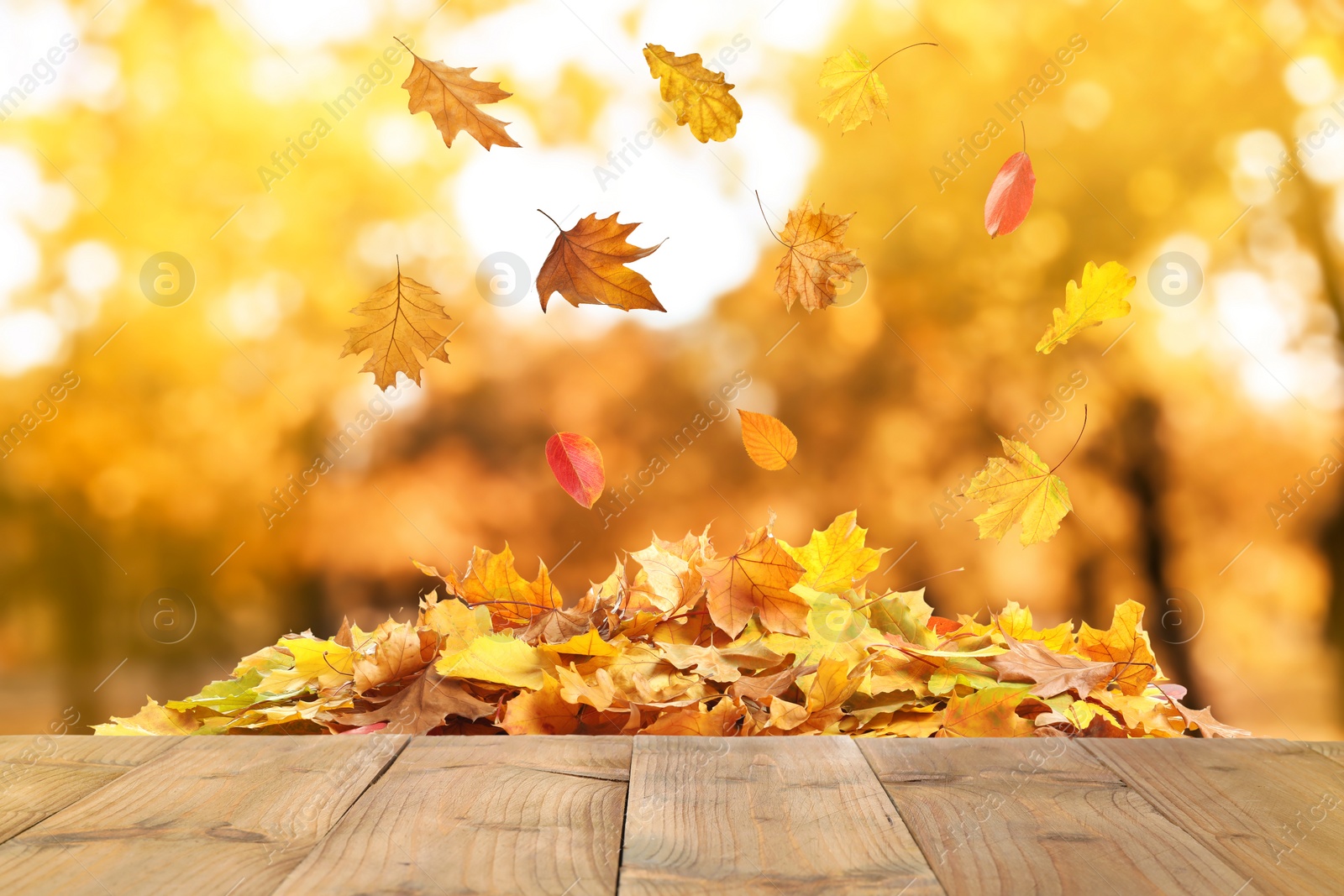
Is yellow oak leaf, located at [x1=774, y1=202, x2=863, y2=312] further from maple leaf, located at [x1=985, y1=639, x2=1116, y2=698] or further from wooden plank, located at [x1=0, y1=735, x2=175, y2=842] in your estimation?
wooden plank, located at [x1=0, y1=735, x2=175, y2=842]

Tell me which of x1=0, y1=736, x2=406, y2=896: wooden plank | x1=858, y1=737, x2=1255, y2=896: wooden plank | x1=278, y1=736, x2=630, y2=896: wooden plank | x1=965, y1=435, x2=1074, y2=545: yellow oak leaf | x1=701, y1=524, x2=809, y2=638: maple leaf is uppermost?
x1=965, y1=435, x2=1074, y2=545: yellow oak leaf

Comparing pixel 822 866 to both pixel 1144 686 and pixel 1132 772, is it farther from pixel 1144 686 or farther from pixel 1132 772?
pixel 1144 686

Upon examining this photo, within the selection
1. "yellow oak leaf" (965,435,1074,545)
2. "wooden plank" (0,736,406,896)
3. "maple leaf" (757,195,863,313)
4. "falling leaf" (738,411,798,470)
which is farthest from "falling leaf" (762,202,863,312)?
"wooden plank" (0,736,406,896)

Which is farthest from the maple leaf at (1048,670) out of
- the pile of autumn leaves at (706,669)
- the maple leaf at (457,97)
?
the maple leaf at (457,97)

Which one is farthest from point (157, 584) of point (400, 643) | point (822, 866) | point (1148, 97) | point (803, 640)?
point (1148, 97)

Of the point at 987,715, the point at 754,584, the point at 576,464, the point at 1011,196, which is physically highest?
the point at 1011,196

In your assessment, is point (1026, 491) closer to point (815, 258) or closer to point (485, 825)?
point (815, 258)

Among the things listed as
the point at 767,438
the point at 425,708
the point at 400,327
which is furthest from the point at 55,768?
the point at 767,438
